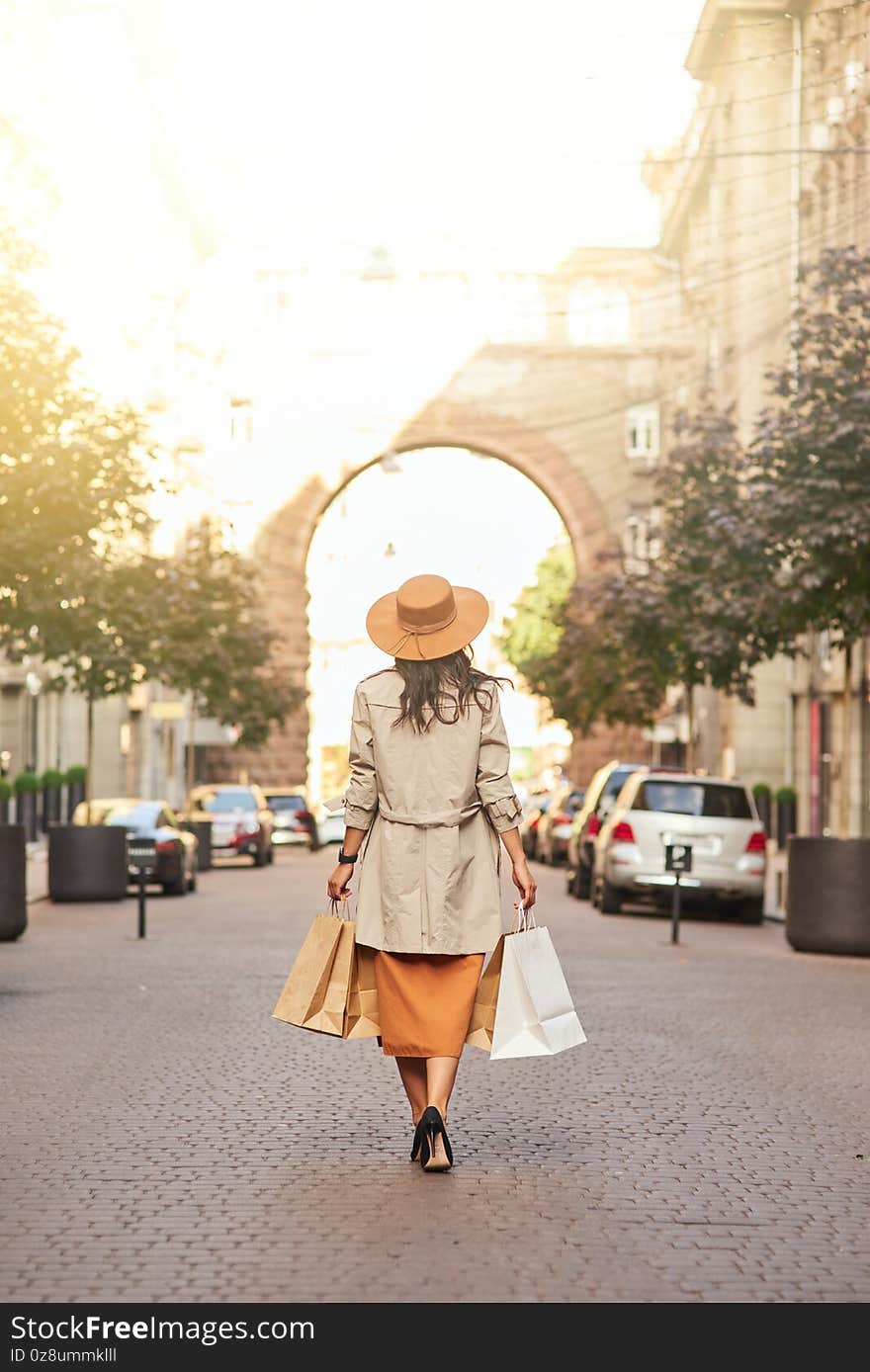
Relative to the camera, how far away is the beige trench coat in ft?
27.3

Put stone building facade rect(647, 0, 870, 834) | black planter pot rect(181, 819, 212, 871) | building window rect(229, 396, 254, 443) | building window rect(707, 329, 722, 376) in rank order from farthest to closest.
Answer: building window rect(229, 396, 254, 443) < building window rect(707, 329, 722, 376) < stone building facade rect(647, 0, 870, 834) < black planter pot rect(181, 819, 212, 871)

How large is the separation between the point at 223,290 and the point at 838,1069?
68.1 meters

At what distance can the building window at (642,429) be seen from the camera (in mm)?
75312

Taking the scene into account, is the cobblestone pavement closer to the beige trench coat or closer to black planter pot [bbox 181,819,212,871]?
the beige trench coat

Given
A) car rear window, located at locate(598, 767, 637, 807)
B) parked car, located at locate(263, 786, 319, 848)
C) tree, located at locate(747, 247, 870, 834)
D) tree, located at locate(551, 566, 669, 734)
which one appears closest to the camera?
tree, located at locate(747, 247, 870, 834)

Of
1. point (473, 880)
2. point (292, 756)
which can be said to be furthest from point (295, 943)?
point (292, 756)

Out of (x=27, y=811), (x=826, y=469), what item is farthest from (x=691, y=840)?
(x=27, y=811)

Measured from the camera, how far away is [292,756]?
73.7 m

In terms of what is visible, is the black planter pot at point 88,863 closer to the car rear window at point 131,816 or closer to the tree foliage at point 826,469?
the car rear window at point 131,816

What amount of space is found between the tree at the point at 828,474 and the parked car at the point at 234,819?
2209 centimetres

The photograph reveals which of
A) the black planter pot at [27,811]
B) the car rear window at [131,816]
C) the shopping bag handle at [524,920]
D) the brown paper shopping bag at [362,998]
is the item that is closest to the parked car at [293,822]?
the black planter pot at [27,811]

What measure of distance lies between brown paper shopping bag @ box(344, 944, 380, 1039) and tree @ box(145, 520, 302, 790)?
24206mm

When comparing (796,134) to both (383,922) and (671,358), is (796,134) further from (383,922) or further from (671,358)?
(383,922)

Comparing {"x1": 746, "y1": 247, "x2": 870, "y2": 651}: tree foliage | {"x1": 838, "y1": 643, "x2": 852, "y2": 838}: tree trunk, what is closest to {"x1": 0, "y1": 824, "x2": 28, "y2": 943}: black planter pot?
{"x1": 838, "y1": 643, "x2": 852, "y2": 838}: tree trunk
